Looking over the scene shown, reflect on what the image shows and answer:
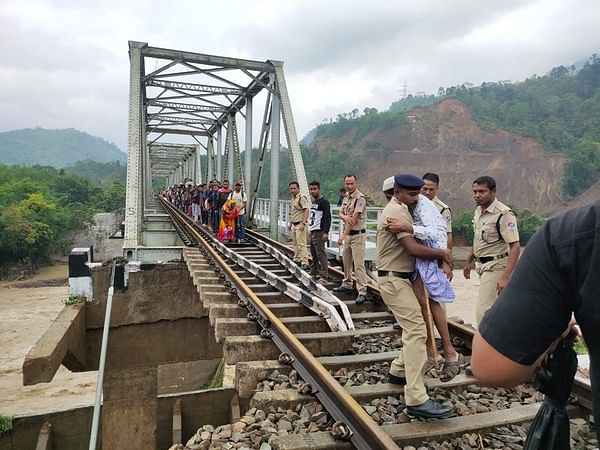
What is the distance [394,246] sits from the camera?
289 cm

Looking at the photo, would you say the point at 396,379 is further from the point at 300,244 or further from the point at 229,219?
the point at 229,219

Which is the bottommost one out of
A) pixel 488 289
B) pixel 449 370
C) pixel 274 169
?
pixel 449 370

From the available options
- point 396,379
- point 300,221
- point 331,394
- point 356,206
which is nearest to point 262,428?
point 331,394

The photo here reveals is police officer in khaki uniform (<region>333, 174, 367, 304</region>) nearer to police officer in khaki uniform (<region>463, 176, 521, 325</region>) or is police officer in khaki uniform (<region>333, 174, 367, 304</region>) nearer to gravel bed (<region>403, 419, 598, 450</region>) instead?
police officer in khaki uniform (<region>463, 176, 521, 325</region>)

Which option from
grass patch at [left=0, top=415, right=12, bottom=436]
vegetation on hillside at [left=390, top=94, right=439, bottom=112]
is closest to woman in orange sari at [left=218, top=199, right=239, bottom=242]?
grass patch at [left=0, top=415, right=12, bottom=436]

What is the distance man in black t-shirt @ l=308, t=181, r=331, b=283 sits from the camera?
638 cm

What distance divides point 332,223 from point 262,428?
8962mm

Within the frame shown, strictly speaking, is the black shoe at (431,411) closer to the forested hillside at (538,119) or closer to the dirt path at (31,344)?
the dirt path at (31,344)

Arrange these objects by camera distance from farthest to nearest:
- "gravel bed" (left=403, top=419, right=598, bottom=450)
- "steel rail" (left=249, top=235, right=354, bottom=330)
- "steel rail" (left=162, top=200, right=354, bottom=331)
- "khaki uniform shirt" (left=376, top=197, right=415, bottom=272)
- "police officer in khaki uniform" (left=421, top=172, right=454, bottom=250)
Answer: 1. "police officer in khaki uniform" (left=421, top=172, right=454, bottom=250)
2. "steel rail" (left=249, top=235, right=354, bottom=330)
3. "steel rail" (left=162, top=200, right=354, bottom=331)
4. "khaki uniform shirt" (left=376, top=197, right=415, bottom=272)
5. "gravel bed" (left=403, top=419, right=598, bottom=450)

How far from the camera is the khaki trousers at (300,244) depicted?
737cm

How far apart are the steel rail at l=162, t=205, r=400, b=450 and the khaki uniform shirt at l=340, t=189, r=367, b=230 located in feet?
6.01

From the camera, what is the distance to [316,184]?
660 centimetres

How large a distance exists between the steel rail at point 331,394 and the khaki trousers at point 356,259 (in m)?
1.53

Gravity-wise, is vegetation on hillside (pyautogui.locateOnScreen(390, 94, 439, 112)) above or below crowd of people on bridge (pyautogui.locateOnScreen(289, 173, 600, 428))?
above
